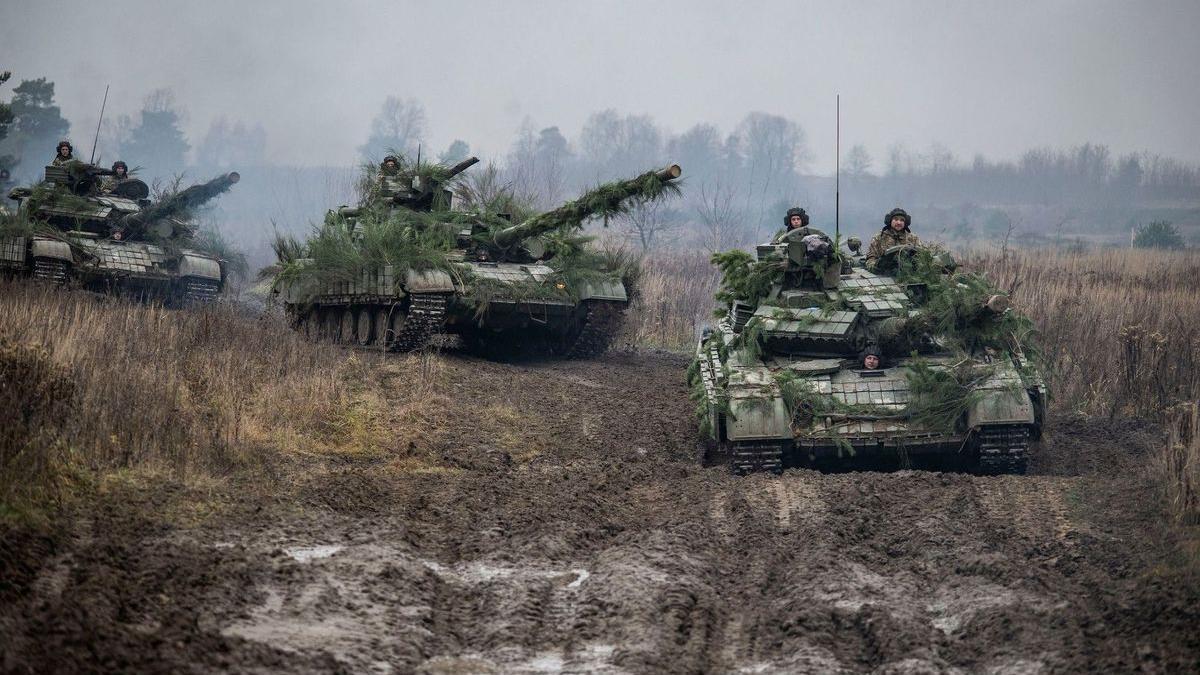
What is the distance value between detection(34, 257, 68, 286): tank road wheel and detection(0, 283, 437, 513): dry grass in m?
5.57

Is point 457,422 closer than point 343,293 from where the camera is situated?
Yes

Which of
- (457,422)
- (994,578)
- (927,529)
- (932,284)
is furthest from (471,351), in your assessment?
(994,578)

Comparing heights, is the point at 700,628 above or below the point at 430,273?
below

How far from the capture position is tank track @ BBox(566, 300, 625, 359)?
1755 centimetres

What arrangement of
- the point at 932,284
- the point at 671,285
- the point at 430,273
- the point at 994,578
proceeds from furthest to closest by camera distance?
the point at 671,285
the point at 430,273
the point at 932,284
the point at 994,578

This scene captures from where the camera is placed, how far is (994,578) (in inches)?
260

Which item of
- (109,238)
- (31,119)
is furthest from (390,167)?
(31,119)

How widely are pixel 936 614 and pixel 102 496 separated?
4.21 meters

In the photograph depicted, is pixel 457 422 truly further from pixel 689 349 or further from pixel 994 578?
pixel 689 349

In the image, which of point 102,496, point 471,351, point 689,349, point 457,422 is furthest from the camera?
point 689,349

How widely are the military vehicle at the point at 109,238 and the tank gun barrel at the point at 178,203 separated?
2 centimetres

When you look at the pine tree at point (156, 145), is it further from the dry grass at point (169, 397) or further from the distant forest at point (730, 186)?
the dry grass at point (169, 397)

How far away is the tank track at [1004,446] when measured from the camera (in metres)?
9.83

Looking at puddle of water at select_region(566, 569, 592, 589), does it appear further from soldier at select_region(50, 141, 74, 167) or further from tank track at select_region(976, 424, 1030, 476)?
soldier at select_region(50, 141, 74, 167)
